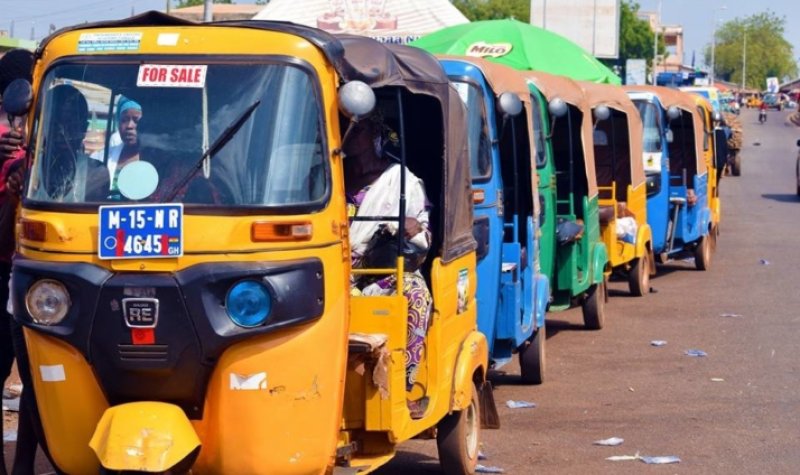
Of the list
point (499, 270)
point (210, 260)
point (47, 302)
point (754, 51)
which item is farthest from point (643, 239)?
point (754, 51)

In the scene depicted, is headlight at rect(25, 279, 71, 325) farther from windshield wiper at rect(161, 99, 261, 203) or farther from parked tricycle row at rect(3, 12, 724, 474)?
windshield wiper at rect(161, 99, 261, 203)

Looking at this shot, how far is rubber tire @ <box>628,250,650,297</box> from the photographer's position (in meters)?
16.0

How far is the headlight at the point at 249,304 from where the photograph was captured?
540 cm

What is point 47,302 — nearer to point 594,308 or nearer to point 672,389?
point 672,389

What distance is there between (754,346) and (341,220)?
290 inches

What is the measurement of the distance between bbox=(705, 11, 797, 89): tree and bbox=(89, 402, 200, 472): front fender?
179 metres

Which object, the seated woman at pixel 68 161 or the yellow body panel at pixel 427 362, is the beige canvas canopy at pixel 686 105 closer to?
the yellow body panel at pixel 427 362

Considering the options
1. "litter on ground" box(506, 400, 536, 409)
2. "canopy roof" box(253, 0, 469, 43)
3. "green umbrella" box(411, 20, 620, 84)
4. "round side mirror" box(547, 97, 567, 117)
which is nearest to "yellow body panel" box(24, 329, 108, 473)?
"litter on ground" box(506, 400, 536, 409)

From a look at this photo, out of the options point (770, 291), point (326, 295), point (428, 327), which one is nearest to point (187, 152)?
point (326, 295)

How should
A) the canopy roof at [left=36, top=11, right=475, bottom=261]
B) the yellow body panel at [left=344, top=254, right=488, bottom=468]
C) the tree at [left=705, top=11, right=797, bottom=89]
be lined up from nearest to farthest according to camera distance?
the canopy roof at [left=36, top=11, right=475, bottom=261] < the yellow body panel at [left=344, top=254, right=488, bottom=468] < the tree at [left=705, top=11, right=797, bottom=89]

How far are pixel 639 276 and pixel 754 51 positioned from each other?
17398 centimetres

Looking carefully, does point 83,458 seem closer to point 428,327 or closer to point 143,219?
point 143,219

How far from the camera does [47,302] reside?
5539 millimetres

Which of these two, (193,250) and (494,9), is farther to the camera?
(494,9)
